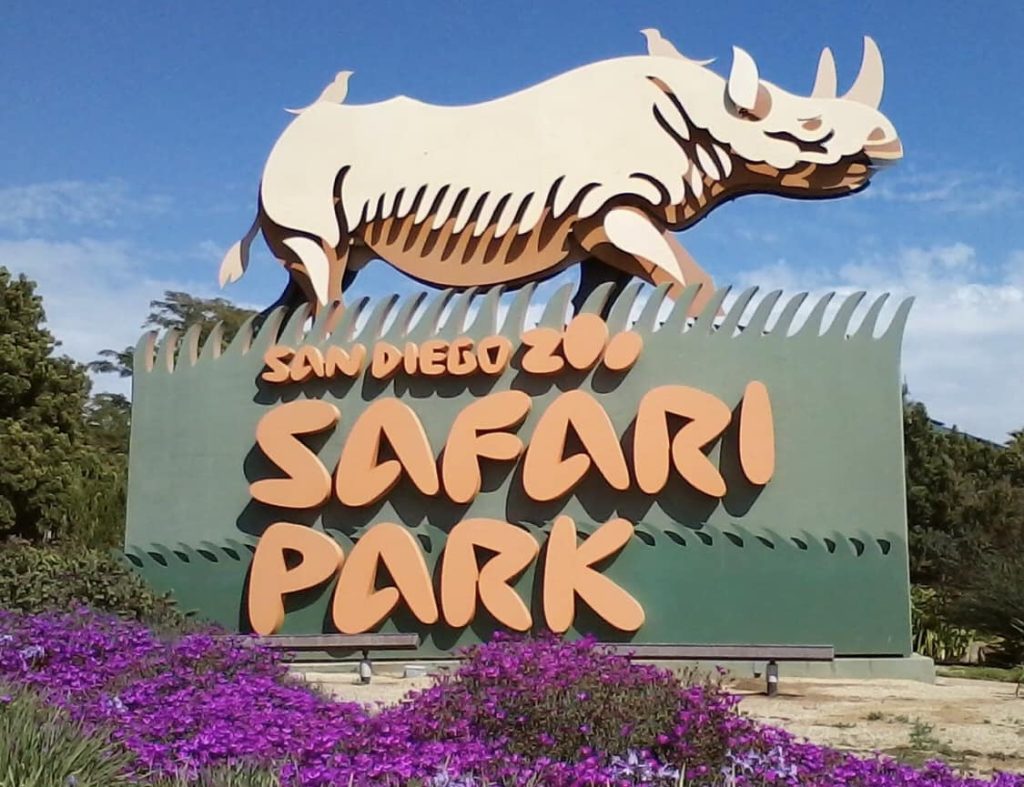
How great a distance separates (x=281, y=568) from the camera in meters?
11.7

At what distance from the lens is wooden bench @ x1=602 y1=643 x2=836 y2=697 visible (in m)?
9.67

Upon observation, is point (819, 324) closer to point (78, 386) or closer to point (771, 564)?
point (771, 564)

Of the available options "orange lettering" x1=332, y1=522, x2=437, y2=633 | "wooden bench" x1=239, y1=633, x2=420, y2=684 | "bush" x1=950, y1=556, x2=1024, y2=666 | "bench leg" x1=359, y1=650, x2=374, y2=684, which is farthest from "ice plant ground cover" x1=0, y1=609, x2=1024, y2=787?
"bush" x1=950, y1=556, x2=1024, y2=666

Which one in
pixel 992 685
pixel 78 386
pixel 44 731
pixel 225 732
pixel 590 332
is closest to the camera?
pixel 44 731

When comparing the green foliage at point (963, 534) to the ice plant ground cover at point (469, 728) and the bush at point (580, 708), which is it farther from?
the bush at point (580, 708)

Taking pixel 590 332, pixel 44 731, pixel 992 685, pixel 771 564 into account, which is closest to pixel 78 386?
pixel 590 332

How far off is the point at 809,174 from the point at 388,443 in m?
5.25

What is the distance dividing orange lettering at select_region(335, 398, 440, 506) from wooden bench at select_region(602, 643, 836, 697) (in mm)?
2829

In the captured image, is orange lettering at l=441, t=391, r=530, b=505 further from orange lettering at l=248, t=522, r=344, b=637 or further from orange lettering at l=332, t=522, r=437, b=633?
orange lettering at l=248, t=522, r=344, b=637

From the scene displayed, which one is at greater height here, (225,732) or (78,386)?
(78,386)

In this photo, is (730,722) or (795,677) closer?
(730,722)

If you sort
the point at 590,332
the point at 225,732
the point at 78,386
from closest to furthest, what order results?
1. the point at 225,732
2. the point at 590,332
3. the point at 78,386

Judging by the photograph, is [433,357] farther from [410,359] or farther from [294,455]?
[294,455]

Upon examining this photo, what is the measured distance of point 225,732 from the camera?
5.17 m
